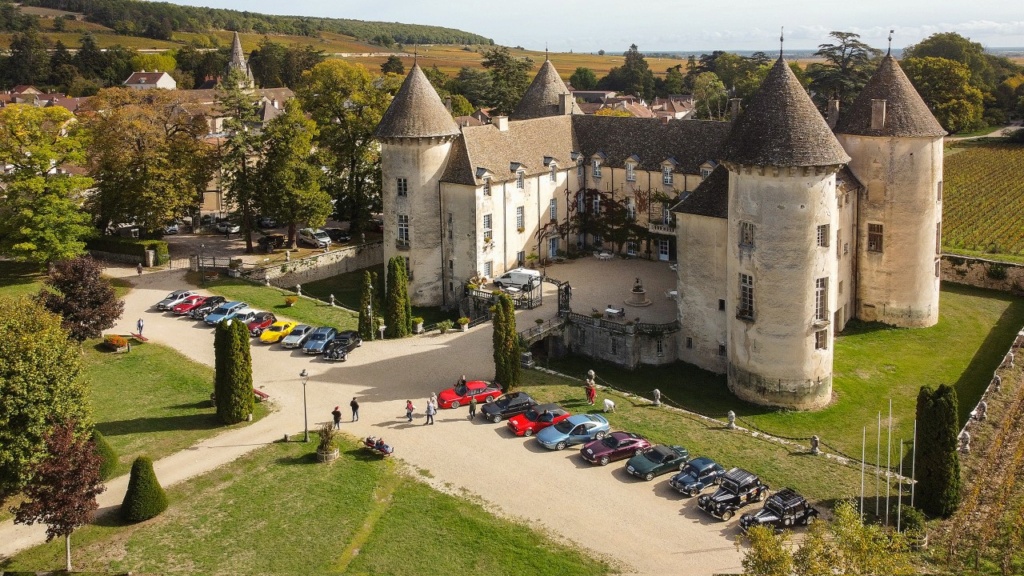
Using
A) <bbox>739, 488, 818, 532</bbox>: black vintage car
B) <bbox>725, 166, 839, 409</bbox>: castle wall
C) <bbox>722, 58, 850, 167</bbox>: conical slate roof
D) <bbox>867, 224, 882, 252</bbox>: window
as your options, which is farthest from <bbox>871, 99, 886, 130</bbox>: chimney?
<bbox>739, 488, 818, 532</bbox>: black vintage car

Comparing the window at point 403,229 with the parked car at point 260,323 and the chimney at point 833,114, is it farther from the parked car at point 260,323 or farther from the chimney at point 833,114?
the chimney at point 833,114

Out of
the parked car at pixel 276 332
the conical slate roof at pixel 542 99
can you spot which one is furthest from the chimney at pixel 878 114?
the parked car at pixel 276 332

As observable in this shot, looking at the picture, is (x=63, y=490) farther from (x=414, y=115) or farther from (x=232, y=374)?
(x=414, y=115)

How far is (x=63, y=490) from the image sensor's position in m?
30.3

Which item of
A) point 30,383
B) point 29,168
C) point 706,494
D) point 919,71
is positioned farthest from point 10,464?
point 919,71

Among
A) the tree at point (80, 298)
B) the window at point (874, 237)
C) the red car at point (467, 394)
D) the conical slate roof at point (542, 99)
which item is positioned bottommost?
the red car at point (467, 394)

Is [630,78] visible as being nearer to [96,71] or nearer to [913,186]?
[96,71]

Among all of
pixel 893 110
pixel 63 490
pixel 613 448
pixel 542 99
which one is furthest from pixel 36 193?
pixel 893 110

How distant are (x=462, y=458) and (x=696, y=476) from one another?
9.48 m

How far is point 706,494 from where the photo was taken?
112 feet

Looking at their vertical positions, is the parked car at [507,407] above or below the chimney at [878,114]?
below

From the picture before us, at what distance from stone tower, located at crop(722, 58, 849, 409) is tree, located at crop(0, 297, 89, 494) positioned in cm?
3047

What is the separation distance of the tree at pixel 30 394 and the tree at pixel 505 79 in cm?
9091

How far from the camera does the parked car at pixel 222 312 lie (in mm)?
54938
